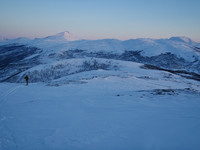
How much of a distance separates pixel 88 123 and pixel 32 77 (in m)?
36.0

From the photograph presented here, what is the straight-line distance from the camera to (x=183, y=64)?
6194cm

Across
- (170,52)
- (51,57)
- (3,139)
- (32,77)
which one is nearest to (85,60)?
(32,77)

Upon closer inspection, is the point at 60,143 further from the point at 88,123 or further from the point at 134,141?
the point at 134,141

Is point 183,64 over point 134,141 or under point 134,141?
under

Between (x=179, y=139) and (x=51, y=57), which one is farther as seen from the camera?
(x=51, y=57)

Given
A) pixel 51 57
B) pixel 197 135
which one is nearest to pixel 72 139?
pixel 197 135

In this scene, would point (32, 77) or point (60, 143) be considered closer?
point (60, 143)

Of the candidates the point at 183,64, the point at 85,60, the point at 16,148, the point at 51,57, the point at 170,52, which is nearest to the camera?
the point at 16,148

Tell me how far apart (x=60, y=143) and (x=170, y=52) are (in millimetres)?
89558

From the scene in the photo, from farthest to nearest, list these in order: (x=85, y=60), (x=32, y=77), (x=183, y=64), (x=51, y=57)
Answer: (x=51, y=57) < (x=183, y=64) < (x=85, y=60) < (x=32, y=77)

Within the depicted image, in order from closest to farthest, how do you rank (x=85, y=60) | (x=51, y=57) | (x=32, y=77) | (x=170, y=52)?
1. (x=32, y=77)
2. (x=85, y=60)
3. (x=170, y=52)
4. (x=51, y=57)

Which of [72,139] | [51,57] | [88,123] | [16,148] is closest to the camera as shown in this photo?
[16,148]

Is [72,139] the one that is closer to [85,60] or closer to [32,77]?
[32,77]

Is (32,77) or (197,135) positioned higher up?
(197,135)
